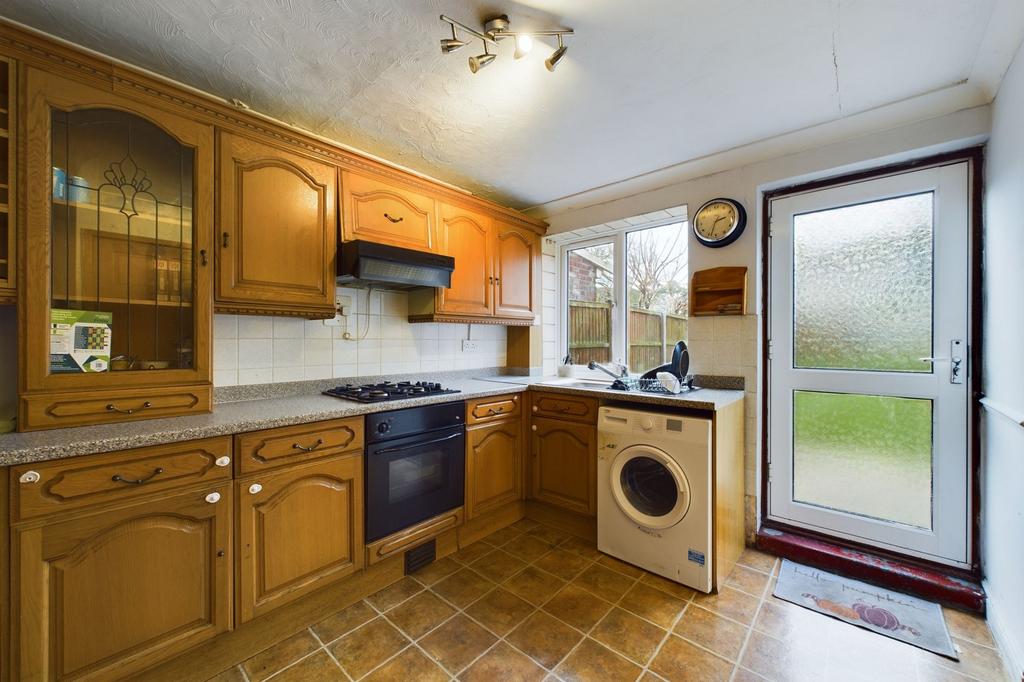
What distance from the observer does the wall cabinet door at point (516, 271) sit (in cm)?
291

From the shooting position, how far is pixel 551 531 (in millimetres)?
2576

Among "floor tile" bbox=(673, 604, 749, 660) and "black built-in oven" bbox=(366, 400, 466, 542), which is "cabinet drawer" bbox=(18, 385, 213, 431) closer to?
"black built-in oven" bbox=(366, 400, 466, 542)

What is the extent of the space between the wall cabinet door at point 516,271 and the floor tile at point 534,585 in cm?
159

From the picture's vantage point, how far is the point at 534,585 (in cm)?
201

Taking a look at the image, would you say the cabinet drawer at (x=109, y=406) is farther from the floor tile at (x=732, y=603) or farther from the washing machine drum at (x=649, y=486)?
the floor tile at (x=732, y=603)

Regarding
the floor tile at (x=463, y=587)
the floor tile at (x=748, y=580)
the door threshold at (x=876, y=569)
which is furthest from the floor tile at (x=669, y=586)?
the floor tile at (x=463, y=587)

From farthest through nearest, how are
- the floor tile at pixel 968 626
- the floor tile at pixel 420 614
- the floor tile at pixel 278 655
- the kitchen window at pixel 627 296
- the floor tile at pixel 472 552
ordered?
the kitchen window at pixel 627 296 < the floor tile at pixel 472 552 < the floor tile at pixel 420 614 < the floor tile at pixel 968 626 < the floor tile at pixel 278 655

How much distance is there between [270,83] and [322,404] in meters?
1.37

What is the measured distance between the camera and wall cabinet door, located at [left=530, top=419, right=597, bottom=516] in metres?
2.40

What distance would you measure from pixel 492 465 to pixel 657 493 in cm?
93

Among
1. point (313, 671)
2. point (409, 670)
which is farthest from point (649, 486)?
point (313, 671)

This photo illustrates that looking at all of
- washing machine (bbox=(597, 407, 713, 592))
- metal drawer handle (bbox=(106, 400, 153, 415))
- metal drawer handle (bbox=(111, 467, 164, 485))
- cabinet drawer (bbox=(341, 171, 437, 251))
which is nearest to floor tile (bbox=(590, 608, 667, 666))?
washing machine (bbox=(597, 407, 713, 592))

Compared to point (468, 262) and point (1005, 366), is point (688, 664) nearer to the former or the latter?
point (1005, 366)

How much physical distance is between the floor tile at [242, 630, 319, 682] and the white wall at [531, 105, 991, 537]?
227cm
